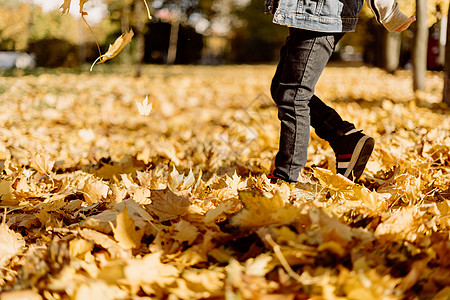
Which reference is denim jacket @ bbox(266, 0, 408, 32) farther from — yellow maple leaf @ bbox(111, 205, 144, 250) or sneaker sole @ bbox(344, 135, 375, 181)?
yellow maple leaf @ bbox(111, 205, 144, 250)

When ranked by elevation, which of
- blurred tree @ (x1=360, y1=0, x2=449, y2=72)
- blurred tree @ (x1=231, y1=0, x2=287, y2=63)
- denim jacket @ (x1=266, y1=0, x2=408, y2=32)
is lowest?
blurred tree @ (x1=231, y1=0, x2=287, y2=63)

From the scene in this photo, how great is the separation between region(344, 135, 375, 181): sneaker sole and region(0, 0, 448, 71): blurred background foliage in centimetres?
512

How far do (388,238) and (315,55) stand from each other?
33.1 inches

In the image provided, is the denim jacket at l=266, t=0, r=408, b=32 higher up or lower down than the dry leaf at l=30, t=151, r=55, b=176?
higher up

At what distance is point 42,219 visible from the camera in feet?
5.08

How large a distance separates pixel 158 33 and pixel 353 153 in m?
23.4

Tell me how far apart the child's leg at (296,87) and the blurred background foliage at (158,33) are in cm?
520

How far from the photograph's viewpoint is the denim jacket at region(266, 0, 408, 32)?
5.48 ft

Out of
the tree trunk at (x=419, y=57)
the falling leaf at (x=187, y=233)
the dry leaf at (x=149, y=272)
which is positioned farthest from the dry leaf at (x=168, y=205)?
the tree trunk at (x=419, y=57)

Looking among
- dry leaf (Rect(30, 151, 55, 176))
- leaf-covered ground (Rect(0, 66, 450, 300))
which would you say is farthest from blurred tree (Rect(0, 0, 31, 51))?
dry leaf (Rect(30, 151, 55, 176))

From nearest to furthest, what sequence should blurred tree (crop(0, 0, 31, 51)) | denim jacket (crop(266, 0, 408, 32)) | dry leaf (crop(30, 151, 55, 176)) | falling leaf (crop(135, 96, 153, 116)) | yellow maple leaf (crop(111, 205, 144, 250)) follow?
yellow maple leaf (crop(111, 205, 144, 250)), denim jacket (crop(266, 0, 408, 32)), falling leaf (crop(135, 96, 153, 116)), dry leaf (crop(30, 151, 55, 176)), blurred tree (crop(0, 0, 31, 51))

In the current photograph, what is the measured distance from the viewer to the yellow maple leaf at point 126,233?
1191 mm

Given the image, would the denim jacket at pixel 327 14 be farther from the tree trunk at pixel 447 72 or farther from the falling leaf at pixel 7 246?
the tree trunk at pixel 447 72

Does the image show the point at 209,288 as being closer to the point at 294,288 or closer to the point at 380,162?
the point at 294,288
